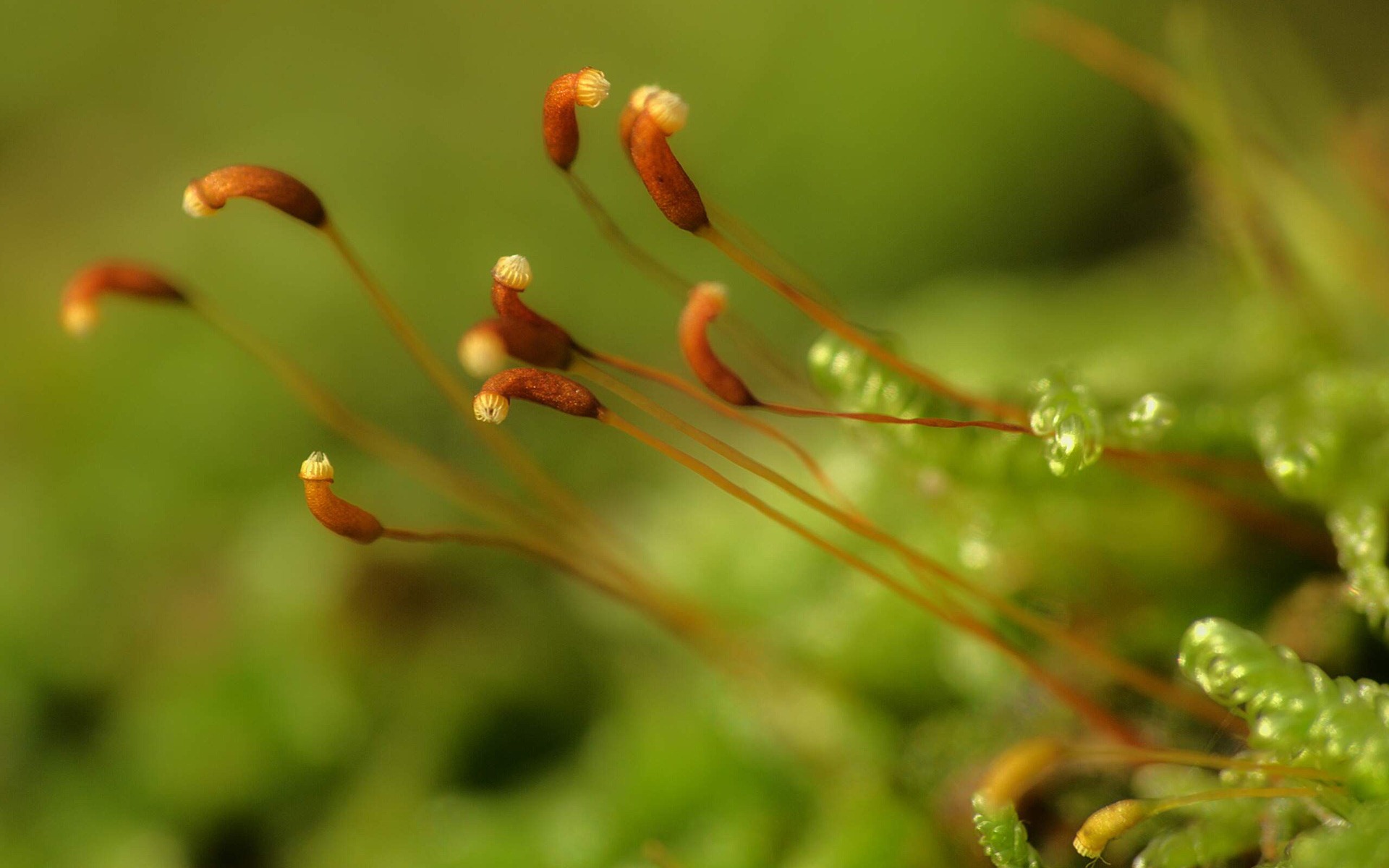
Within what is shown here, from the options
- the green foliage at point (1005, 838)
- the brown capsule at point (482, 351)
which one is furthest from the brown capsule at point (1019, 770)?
the brown capsule at point (482, 351)

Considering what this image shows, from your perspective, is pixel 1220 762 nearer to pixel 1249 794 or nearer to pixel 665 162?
pixel 1249 794

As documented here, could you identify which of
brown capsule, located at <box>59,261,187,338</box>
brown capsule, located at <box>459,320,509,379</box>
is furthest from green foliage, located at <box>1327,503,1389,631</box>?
brown capsule, located at <box>59,261,187,338</box>

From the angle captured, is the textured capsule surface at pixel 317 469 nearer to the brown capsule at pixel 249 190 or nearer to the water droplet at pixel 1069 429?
the brown capsule at pixel 249 190

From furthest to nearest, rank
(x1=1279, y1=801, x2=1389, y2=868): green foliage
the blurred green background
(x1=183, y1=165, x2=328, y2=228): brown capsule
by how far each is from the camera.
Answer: the blurred green background < (x1=183, y1=165, x2=328, y2=228): brown capsule < (x1=1279, y1=801, x2=1389, y2=868): green foliage

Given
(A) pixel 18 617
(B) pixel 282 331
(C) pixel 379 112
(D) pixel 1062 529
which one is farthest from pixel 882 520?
(C) pixel 379 112

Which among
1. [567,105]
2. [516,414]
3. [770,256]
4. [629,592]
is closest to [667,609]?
[629,592]

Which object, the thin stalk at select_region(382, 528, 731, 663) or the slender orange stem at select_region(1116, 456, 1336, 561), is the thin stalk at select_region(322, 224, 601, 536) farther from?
the slender orange stem at select_region(1116, 456, 1336, 561)
